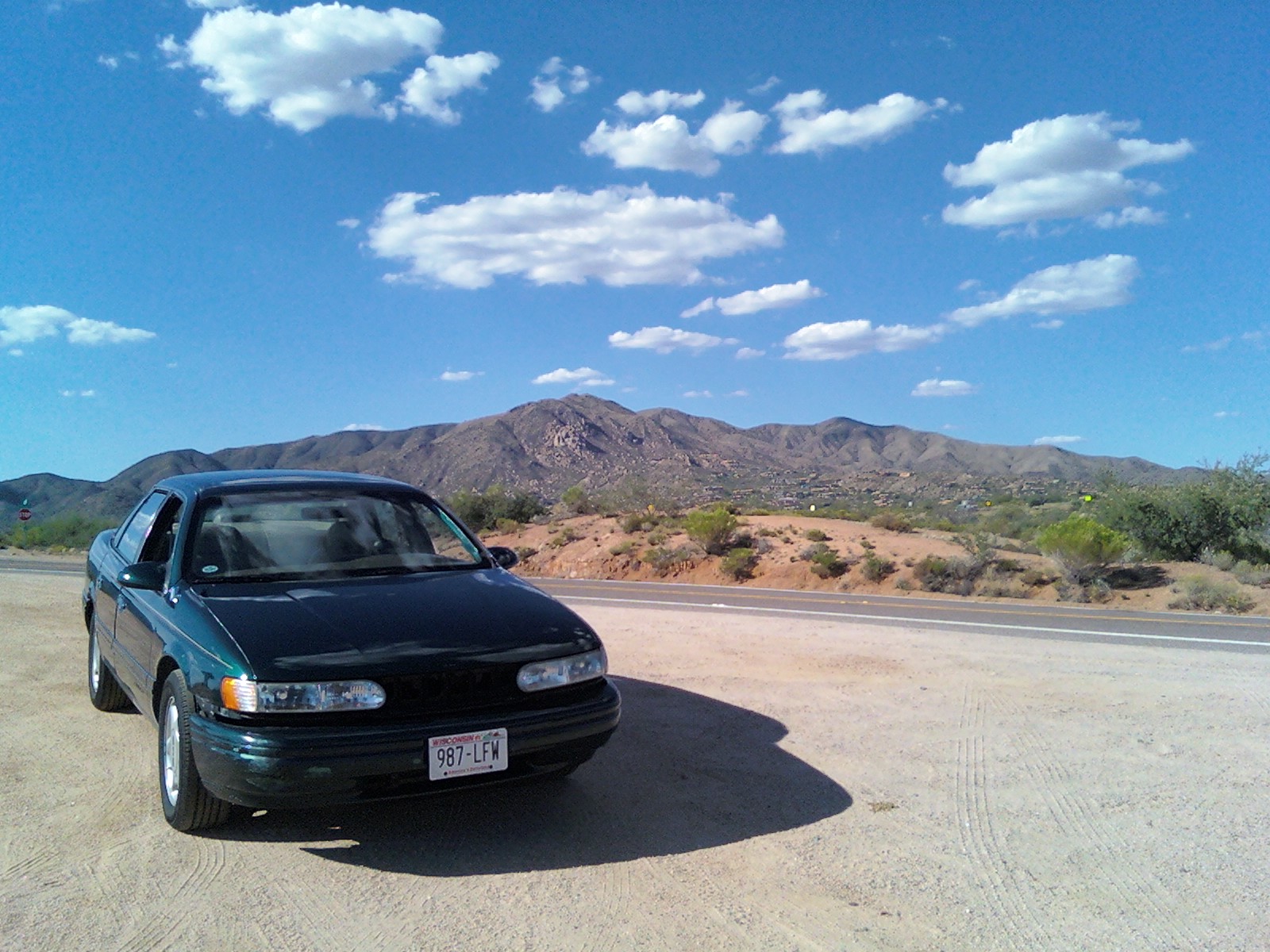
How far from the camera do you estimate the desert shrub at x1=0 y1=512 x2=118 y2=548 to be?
125 feet

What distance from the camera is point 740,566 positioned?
25.9 meters

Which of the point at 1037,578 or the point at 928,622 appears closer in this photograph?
the point at 928,622

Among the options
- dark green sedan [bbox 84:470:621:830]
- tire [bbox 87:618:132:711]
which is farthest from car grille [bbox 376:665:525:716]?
tire [bbox 87:618:132:711]

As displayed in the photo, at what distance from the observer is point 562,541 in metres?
32.1

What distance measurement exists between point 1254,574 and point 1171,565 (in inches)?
96.0

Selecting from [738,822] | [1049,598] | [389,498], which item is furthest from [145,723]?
[1049,598]

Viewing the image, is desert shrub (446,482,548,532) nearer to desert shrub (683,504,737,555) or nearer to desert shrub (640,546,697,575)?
desert shrub (640,546,697,575)

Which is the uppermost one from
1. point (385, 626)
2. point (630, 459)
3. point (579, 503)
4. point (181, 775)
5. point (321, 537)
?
point (630, 459)

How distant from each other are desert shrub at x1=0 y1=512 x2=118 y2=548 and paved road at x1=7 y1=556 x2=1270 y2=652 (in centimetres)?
2572

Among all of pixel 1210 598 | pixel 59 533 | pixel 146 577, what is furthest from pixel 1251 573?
pixel 59 533

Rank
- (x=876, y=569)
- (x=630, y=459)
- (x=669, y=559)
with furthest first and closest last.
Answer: (x=630, y=459) < (x=669, y=559) < (x=876, y=569)

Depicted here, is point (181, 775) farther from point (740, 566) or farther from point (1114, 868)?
point (740, 566)

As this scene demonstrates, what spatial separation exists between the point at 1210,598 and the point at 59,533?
40774 millimetres

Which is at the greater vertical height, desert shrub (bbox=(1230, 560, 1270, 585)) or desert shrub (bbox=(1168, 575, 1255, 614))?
desert shrub (bbox=(1230, 560, 1270, 585))
